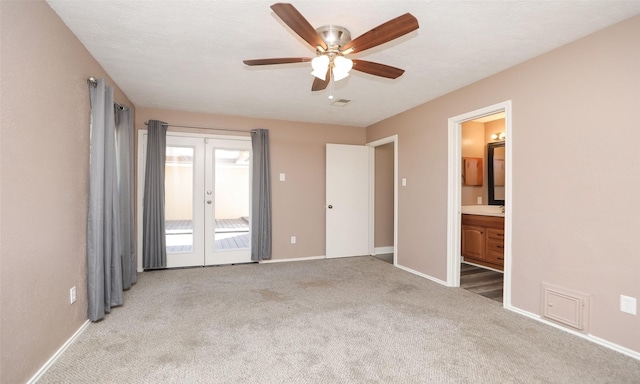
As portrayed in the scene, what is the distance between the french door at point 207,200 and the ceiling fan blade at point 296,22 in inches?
127

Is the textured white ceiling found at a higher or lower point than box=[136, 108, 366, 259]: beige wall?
higher

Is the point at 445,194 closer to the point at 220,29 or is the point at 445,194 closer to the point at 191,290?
the point at 220,29

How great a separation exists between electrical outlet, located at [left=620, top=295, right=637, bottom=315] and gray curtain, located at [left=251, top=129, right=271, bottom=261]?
409 cm

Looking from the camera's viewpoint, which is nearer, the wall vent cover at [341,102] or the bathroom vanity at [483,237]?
the wall vent cover at [341,102]

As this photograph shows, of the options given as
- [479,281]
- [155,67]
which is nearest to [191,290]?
[155,67]

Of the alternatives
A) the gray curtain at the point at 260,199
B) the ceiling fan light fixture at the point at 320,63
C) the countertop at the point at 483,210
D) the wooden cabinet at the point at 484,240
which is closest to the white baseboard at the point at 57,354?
the gray curtain at the point at 260,199

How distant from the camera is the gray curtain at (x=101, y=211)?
8.23ft

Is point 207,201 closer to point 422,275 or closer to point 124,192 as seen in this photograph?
point 124,192

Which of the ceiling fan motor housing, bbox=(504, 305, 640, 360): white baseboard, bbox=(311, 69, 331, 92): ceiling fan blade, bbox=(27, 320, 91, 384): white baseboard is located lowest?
bbox=(504, 305, 640, 360): white baseboard

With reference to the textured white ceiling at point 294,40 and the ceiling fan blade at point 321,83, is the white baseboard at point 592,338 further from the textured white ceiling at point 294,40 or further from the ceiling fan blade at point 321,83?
the ceiling fan blade at point 321,83

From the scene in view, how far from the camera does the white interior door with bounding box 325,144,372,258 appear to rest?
17.4 feet

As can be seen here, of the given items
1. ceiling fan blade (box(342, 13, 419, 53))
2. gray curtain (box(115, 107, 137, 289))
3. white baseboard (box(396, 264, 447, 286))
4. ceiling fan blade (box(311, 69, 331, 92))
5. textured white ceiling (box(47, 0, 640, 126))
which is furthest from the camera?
white baseboard (box(396, 264, 447, 286))

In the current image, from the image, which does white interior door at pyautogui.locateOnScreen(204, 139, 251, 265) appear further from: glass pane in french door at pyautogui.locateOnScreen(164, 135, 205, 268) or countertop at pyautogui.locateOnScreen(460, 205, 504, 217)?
countertop at pyautogui.locateOnScreen(460, 205, 504, 217)

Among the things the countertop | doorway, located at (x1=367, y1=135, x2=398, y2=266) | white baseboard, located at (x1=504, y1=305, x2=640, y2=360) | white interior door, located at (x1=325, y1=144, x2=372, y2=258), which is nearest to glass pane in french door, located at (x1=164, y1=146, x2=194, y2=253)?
white interior door, located at (x1=325, y1=144, x2=372, y2=258)
